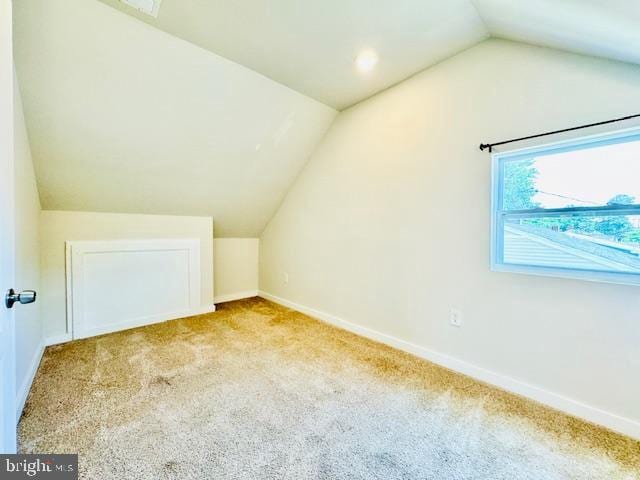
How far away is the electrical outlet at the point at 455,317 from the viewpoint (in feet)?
7.11

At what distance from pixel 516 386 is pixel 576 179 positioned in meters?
1.34

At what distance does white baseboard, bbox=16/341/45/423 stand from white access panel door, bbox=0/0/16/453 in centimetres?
97

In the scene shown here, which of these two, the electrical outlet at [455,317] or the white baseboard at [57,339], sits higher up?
the electrical outlet at [455,317]

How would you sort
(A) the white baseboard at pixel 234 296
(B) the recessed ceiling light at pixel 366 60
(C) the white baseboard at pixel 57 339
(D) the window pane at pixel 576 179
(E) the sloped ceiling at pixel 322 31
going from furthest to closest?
(A) the white baseboard at pixel 234 296
(C) the white baseboard at pixel 57 339
(B) the recessed ceiling light at pixel 366 60
(E) the sloped ceiling at pixel 322 31
(D) the window pane at pixel 576 179

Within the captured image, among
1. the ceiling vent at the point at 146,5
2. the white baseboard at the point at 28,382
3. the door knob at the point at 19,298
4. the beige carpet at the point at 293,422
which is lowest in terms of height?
the beige carpet at the point at 293,422

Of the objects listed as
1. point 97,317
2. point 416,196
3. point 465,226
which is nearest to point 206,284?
point 97,317

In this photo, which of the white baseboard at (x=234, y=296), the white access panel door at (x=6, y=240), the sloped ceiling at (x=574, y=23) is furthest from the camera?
the white baseboard at (x=234, y=296)

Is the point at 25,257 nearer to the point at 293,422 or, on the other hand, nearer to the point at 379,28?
the point at 293,422

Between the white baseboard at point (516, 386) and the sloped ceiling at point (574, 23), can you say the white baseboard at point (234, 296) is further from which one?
the sloped ceiling at point (574, 23)

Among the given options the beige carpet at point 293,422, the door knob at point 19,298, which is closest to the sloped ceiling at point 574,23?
the beige carpet at point 293,422

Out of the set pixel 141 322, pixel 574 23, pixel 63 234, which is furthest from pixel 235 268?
pixel 574 23

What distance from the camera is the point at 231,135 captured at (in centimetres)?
270

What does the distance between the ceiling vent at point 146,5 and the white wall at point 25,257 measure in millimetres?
896

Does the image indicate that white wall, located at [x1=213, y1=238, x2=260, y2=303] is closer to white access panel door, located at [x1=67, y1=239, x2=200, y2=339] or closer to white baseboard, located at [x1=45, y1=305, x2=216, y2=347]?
white baseboard, located at [x1=45, y1=305, x2=216, y2=347]
